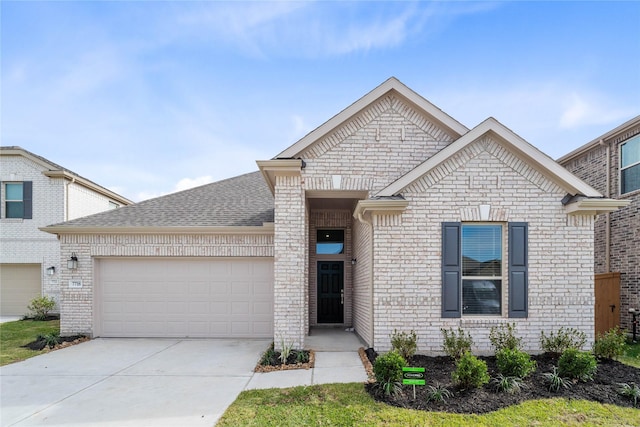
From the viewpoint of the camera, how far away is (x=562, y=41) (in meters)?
9.44

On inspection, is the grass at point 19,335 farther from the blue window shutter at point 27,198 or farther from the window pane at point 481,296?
the window pane at point 481,296

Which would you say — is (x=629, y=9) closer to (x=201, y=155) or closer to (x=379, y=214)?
(x=379, y=214)

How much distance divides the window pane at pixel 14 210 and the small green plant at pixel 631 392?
18.8 metres

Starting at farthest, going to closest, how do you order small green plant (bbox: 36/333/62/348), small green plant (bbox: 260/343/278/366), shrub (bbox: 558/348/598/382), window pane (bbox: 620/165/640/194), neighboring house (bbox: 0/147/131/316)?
1. neighboring house (bbox: 0/147/131/316)
2. window pane (bbox: 620/165/640/194)
3. small green plant (bbox: 36/333/62/348)
4. small green plant (bbox: 260/343/278/366)
5. shrub (bbox: 558/348/598/382)

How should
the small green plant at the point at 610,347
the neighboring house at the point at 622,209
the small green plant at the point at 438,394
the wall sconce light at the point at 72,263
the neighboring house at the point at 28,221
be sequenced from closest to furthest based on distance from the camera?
1. the small green plant at the point at 438,394
2. the small green plant at the point at 610,347
3. the wall sconce light at the point at 72,263
4. the neighboring house at the point at 622,209
5. the neighboring house at the point at 28,221

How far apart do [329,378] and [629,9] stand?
37.0 ft

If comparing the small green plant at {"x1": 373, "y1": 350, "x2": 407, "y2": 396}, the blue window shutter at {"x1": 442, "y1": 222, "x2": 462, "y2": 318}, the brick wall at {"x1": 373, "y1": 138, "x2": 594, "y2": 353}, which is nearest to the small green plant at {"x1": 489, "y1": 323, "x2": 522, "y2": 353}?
the brick wall at {"x1": 373, "y1": 138, "x2": 594, "y2": 353}

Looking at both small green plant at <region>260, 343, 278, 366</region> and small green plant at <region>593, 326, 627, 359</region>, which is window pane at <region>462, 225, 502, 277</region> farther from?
small green plant at <region>260, 343, 278, 366</region>

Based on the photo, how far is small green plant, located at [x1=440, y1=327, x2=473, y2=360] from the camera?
6.94m

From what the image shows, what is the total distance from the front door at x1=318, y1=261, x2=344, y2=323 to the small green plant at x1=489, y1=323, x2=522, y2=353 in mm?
4913

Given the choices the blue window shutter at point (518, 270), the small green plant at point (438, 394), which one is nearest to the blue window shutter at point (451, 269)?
the blue window shutter at point (518, 270)

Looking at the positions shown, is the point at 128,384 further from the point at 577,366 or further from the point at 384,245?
the point at 577,366

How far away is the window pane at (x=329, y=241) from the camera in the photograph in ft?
37.7

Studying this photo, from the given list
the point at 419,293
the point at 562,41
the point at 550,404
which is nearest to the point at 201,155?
the point at 419,293
